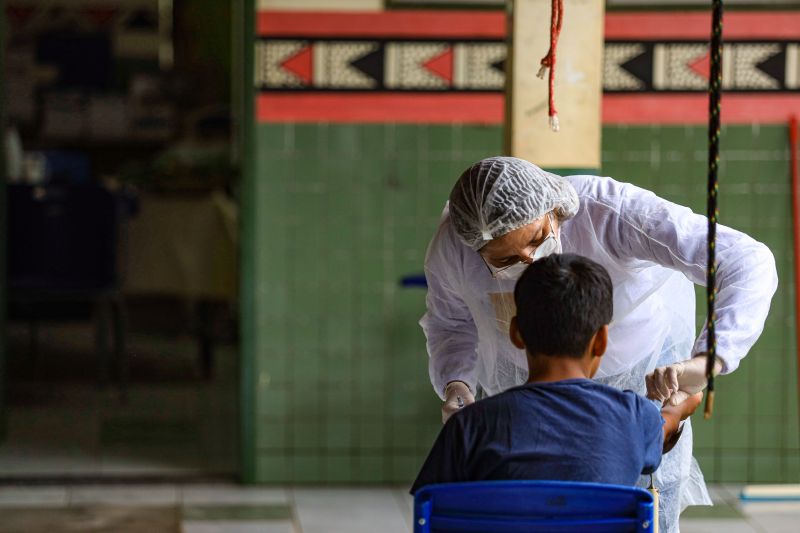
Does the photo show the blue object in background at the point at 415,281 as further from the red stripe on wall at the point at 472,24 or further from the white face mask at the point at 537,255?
the white face mask at the point at 537,255

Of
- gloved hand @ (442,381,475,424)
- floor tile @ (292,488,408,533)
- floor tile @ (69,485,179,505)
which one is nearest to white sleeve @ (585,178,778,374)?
gloved hand @ (442,381,475,424)

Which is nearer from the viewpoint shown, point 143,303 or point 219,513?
point 219,513

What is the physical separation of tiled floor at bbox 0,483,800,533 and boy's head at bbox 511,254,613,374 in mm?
2397

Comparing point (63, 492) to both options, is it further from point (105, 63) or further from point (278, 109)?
point (105, 63)

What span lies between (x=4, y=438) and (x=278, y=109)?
2.04 metres

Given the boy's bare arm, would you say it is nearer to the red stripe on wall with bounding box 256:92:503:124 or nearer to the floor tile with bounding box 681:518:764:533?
the floor tile with bounding box 681:518:764:533

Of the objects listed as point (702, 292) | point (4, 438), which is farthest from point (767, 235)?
point (4, 438)

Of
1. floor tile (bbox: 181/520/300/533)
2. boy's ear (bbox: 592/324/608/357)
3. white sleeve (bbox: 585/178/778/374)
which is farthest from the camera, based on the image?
floor tile (bbox: 181/520/300/533)

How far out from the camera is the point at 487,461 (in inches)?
85.7

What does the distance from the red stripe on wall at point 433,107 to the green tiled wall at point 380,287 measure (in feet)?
0.13

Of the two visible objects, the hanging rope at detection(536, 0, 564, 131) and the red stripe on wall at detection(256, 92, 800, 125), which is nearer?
the hanging rope at detection(536, 0, 564, 131)

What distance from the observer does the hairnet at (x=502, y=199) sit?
253 cm

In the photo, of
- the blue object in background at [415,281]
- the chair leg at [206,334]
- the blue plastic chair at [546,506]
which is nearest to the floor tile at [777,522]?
the blue object in background at [415,281]

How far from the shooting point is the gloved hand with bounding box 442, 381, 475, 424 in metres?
2.63
